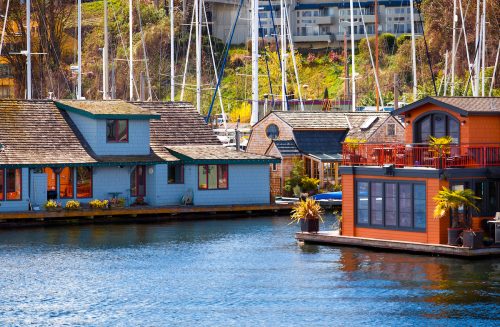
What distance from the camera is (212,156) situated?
6116 cm

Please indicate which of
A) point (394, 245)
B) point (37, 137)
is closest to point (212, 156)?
point (37, 137)

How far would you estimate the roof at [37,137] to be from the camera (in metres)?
57.5

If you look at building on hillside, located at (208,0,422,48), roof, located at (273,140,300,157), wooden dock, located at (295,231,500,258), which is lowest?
wooden dock, located at (295,231,500,258)

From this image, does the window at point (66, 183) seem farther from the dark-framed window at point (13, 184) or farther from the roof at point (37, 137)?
the dark-framed window at point (13, 184)

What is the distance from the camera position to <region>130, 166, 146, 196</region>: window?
60438 millimetres

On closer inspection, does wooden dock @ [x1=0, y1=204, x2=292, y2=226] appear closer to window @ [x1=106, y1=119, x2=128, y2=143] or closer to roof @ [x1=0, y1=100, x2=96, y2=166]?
roof @ [x1=0, y1=100, x2=96, y2=166]

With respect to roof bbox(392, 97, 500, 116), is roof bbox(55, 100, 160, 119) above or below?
above

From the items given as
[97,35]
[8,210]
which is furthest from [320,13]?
[8,210]

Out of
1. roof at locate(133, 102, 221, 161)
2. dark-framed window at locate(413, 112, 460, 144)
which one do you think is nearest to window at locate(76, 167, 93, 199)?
roof at locate(133, 102, 221, 161)

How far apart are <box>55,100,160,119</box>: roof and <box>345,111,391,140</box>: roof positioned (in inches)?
444

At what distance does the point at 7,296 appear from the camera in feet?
123

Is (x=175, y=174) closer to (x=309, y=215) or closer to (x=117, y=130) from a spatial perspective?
(x=117, y=130)

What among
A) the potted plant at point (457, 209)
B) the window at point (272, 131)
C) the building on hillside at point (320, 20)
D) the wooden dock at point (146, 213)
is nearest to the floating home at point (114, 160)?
the wooden dock at point (146, 213)

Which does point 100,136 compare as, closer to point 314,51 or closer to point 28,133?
point 28,133
